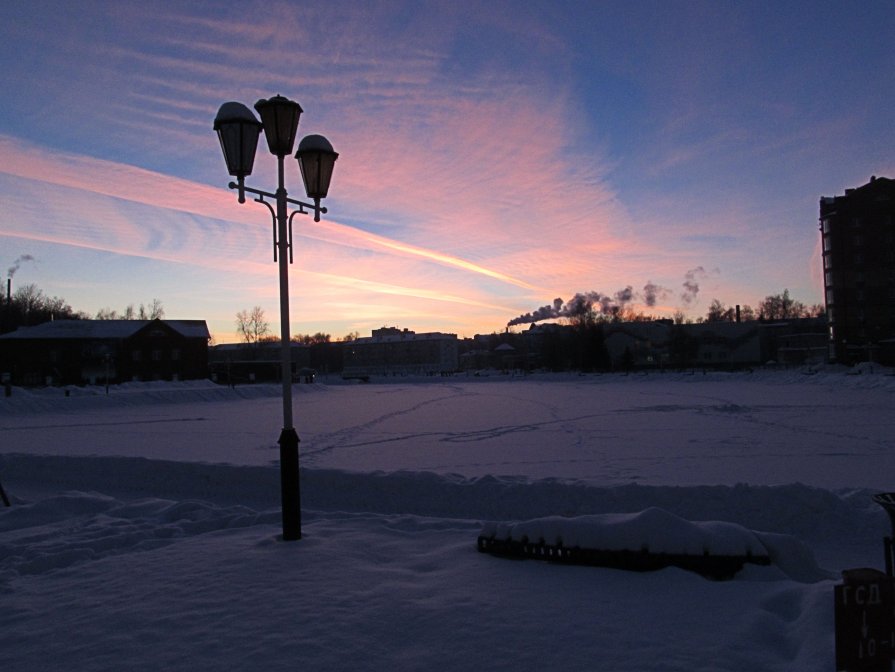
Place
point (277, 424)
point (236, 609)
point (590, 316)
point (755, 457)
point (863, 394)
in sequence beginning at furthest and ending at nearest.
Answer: point (590, 316) < point (863, 394) < point (277, 424) < point (755, 457) < point (236, 609)

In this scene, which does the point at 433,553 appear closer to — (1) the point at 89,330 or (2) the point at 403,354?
(1) the point at 89,330

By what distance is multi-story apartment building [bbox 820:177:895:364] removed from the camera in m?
70.7

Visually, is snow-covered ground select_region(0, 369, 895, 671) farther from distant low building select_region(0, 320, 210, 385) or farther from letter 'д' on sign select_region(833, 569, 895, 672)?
distant low building select_region(0, 320, 210, 385)

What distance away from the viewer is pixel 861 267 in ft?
237

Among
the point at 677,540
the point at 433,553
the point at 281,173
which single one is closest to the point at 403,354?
the point at 281,173

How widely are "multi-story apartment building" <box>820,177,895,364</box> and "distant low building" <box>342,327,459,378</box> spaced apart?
9021 cm

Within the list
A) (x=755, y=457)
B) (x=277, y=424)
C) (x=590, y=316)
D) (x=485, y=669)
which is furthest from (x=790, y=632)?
(x=590, y=316)

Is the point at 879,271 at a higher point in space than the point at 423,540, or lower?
higher

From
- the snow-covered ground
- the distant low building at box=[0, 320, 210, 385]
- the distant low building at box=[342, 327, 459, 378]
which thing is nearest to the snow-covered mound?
the snow-covered ground

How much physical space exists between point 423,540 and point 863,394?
109 ft

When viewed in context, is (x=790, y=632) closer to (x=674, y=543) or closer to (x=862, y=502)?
(x=674, y=543)

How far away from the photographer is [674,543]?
5.47 metres

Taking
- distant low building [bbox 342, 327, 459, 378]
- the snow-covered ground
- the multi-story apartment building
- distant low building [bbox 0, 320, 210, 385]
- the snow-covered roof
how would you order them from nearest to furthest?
the snow-covered ground
distant low building [bbox 0, 320, 210, 385]
the snow-covered roof
the multi-story apartment building
distant low building [bbox 342, 327, 459, 378]

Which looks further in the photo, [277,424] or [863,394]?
[863,394]
